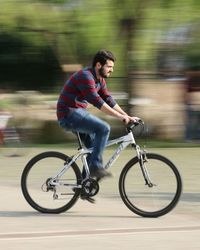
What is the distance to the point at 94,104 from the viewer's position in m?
7.50

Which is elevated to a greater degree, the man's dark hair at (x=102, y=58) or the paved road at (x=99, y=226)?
the man's dark hair at (x=102, y=58)

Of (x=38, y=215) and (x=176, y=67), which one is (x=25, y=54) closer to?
(x=176, y=67)

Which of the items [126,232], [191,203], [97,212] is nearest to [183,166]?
[191,203]

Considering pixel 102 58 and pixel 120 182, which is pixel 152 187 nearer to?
pixel 120 182

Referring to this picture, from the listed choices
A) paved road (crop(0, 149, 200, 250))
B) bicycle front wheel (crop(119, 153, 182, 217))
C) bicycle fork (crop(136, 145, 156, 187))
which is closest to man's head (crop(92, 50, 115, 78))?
bicycle fork (crop(136, 145, 156, 187))

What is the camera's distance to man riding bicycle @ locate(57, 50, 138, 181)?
7.52 meters

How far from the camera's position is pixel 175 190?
7.57 m

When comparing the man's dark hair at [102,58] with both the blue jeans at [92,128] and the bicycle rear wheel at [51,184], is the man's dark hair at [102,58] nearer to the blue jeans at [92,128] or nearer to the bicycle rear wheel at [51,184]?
the blue jeans at [92,128]

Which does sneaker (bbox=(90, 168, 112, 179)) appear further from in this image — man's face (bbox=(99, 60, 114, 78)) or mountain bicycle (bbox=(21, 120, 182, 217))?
man's face (bbox=(99, 60, 114, 78))

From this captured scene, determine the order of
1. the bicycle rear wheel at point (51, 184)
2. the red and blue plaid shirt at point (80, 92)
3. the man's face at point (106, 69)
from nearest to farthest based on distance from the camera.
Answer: the red and blue plaid shirt at point (80, 92)
the man's face at point (106, 69)
the bicycle rear wheel at point (51, 184)

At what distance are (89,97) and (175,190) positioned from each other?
1208 mm

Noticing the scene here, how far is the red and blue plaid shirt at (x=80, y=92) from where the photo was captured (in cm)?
749

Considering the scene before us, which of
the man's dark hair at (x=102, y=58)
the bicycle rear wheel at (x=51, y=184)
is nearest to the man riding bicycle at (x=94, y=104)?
the man's dark hair at (x=102, y=58)

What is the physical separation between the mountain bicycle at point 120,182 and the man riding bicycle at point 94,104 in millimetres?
119
